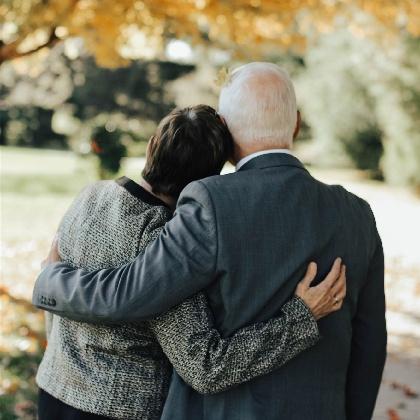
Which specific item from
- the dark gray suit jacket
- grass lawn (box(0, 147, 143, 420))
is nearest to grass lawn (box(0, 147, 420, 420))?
grass lawn (box(0, 147, 143, 420))

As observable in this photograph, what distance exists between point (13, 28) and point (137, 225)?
576 centimetres

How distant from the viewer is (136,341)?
2.02 metres

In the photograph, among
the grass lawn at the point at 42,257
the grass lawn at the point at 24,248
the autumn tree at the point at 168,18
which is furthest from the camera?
the autumn tree at the point at 168,18

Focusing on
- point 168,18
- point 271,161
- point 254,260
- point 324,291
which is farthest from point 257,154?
point 168,18

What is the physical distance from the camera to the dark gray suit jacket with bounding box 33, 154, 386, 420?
181cm

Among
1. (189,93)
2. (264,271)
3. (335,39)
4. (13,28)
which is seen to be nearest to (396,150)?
(335,39)

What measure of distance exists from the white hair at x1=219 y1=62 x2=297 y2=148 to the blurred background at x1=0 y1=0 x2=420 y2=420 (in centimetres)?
29

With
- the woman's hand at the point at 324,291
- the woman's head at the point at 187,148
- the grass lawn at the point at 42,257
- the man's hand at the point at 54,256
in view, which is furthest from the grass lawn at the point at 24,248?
the woman's hand at the point at 324,291

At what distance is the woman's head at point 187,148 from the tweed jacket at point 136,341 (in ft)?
0.31

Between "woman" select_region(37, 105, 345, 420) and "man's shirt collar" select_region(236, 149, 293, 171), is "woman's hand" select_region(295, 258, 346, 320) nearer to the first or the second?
"woman" select_region(37, 105, 345, 420)

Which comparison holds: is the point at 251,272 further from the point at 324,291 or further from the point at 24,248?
the point at 24,248

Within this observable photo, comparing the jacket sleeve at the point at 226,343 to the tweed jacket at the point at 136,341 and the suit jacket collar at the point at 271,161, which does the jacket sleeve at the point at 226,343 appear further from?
the suit jacket collar at the point at 271,161

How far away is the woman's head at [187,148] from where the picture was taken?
6.45 ft

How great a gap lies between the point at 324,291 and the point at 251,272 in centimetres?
22
